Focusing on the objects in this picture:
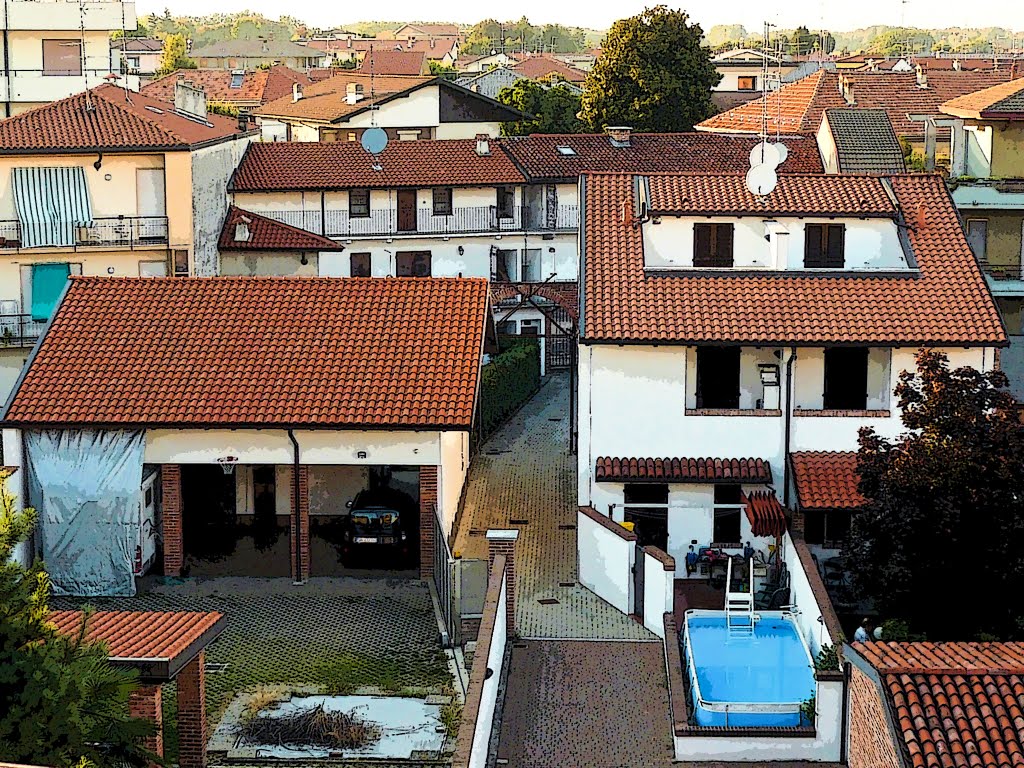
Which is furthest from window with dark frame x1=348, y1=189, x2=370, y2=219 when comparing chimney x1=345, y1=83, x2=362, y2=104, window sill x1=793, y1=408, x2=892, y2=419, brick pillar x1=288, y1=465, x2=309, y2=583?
window sill x1=793, y1=408, x2=892, y2=419

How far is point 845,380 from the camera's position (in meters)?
28.3

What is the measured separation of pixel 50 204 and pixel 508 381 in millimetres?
13016

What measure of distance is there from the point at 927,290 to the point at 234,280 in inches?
499

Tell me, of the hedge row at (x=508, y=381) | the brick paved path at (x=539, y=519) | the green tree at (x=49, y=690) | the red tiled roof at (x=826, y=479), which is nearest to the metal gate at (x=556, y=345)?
the hedge row at (x=508, y=381)

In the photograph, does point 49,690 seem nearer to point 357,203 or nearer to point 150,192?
point 150,192

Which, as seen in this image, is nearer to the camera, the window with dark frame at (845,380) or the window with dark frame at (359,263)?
the window with dark frame at (845,380)

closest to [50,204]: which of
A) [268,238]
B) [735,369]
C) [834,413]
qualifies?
[268,238]

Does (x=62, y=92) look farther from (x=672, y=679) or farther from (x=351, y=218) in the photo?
(x=672, y=679)

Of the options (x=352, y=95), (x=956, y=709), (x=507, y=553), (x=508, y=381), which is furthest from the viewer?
(x=352, y=95)

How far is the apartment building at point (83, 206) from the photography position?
42812 mm

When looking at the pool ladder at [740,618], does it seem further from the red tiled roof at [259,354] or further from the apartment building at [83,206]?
the apartment building at [83,206]

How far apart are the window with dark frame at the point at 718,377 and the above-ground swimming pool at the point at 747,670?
500cm

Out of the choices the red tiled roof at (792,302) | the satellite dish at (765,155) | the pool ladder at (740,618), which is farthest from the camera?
the satellite dish at (765,155)

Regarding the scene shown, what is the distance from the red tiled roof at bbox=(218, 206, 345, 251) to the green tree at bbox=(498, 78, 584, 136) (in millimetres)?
31451
